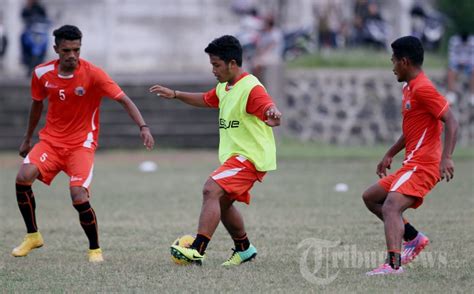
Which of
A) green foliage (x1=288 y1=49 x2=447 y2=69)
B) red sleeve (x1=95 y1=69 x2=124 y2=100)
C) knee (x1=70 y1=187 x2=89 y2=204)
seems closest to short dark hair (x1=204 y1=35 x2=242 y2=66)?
red sleeve (x1=95 y1=69 x2=124 y2=100)

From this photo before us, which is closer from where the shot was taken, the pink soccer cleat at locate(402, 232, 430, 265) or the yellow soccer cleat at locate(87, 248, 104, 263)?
the pink soccer cleat at locate(402, 232, 430, 265)

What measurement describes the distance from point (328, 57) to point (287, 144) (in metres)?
2.98

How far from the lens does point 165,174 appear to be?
52.9 feet

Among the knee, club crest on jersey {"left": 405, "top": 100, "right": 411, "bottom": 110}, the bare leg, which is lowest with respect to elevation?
the knee

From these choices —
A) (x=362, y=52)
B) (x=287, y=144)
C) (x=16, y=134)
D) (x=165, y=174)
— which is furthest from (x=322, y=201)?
(x=362, y=52)

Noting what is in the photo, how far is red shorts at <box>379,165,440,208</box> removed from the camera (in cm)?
748

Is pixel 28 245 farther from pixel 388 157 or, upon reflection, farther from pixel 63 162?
pixel 388 157

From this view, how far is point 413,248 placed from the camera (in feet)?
26.0

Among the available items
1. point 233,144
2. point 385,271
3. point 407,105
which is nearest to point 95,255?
point 233,144

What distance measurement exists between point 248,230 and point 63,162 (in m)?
2.45

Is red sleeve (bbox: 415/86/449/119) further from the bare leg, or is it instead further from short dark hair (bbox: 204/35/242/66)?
short dark hair (bbox: 204/35/242/66)

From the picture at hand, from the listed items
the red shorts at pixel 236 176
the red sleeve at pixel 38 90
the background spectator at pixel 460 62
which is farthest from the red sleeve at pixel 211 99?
the background spectator at pixel 460 62

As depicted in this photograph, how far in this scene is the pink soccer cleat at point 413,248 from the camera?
7.90 m

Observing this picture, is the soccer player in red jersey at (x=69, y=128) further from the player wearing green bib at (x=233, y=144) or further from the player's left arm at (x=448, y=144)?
the player's left arm at (x=448, y=144)
